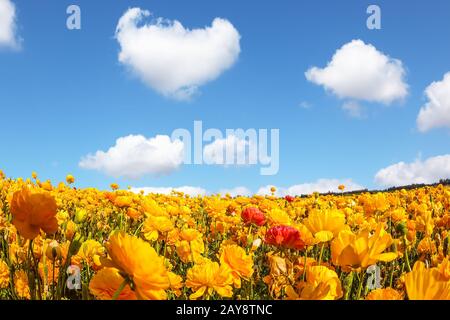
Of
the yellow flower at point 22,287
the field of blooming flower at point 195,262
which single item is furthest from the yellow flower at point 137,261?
the yellow flower at point 22,287

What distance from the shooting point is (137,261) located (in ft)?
3.44

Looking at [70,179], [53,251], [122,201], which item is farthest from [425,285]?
[70,179]

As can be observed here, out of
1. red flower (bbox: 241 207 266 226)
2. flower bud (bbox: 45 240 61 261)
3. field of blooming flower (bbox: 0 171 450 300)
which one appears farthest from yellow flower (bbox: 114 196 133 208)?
flower bud (bbox: 45 240 61 261)

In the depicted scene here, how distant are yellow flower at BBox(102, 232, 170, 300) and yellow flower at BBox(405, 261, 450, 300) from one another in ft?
1.98

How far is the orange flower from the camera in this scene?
Answer: 52.1 inches

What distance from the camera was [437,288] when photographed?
41.4 inches

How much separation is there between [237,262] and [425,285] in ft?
2.86

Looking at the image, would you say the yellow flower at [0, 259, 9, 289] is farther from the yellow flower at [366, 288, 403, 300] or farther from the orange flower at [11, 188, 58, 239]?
the yellow flower at [366, 288, 403, 300]

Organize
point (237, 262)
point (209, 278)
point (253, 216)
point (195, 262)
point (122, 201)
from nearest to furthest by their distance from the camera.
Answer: point (209, 278) → point (237, 262) → point (195, 262) → point (253, 216) → point (122, 201)

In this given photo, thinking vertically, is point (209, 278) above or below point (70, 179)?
below

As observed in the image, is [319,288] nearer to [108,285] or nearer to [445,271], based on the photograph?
[445,271]

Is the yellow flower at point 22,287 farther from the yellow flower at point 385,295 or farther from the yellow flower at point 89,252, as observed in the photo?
the yellow flower at point 385,295

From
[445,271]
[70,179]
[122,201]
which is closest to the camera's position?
[445,271]
